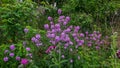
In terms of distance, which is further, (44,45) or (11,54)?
(44,45)

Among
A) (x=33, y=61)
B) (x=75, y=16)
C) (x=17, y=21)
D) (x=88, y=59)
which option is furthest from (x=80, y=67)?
(x=75, y=16)

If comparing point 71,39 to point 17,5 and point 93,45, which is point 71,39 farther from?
point 17,5

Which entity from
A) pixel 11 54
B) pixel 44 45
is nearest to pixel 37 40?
pixel 44 45

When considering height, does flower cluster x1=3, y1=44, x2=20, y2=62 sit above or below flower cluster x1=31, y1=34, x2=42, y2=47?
below

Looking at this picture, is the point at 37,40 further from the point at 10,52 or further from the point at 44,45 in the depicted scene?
the point at 10,52

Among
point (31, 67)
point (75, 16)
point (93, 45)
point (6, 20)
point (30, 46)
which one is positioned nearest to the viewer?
point (31, 67)

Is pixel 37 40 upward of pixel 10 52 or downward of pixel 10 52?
upward

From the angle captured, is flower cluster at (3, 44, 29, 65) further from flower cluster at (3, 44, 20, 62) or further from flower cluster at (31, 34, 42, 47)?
flower cluster at (31, 34, 42, 47)

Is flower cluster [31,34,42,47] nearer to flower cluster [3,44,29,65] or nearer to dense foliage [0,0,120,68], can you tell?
dense foliage [0,0,120,68]

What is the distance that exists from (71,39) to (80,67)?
0.36 m

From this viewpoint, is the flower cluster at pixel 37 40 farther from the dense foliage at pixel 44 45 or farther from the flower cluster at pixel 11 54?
the flower cluster at pixel 11 54

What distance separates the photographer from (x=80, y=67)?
3.72 m

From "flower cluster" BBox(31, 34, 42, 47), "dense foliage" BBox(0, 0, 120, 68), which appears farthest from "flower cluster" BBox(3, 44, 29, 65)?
"flower cluster" BBox(31, 34, 42, 47)

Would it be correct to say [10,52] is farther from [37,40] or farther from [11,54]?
[37,40]
